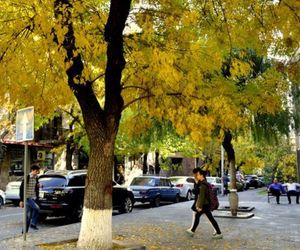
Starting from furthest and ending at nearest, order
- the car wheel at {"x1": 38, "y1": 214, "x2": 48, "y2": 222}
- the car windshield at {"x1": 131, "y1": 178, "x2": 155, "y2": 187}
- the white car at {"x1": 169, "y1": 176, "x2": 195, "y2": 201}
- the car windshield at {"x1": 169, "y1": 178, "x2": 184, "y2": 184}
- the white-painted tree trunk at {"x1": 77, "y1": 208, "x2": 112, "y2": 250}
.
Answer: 1. the car windshield at {"x1": 169, "y1": 178, "x2": 184, "y2": 184}
2. the white car at {"x1": 169, "y1": 176, "x2": 195, "y2": 201}
3. the car windshield at {"x1": 131, "y1": 178, "x2": 155, "y2": 187}
4. the car wheel at {"x1": 38, "y1": 214, "x2": 48, "y2": 222}
5. the white-painted tree trunk at {"x1": 77, "y1": 208, "x2": 112, "y2": 250}

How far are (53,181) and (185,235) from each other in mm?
5788

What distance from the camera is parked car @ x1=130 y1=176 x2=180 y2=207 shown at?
878 inches

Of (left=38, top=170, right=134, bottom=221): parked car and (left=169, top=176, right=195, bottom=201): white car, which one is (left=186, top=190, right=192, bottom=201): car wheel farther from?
(left=38, top=170, right=134, bottom=221): parked car

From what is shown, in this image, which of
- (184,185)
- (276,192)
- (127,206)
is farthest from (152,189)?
(276,192)

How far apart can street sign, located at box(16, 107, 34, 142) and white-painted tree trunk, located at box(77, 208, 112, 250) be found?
2.14m

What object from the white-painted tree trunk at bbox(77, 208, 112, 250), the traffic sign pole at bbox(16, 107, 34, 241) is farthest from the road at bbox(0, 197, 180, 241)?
the white-painted tree trunk at bbox(77, 208, 112, 250)

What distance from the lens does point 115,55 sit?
30.2 feet

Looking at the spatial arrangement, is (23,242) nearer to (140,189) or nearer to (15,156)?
(140,189)

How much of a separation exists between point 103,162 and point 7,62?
2578mm

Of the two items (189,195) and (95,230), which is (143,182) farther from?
(95,230)

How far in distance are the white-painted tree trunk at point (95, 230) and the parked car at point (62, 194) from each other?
637 centimetres

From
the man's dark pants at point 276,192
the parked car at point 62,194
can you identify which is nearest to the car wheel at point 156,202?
the man's dark pants at point 276,192

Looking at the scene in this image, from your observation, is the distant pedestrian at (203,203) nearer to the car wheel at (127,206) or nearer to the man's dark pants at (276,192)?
the car wheel at (127,206)

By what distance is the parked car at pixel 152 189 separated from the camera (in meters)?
22.3
